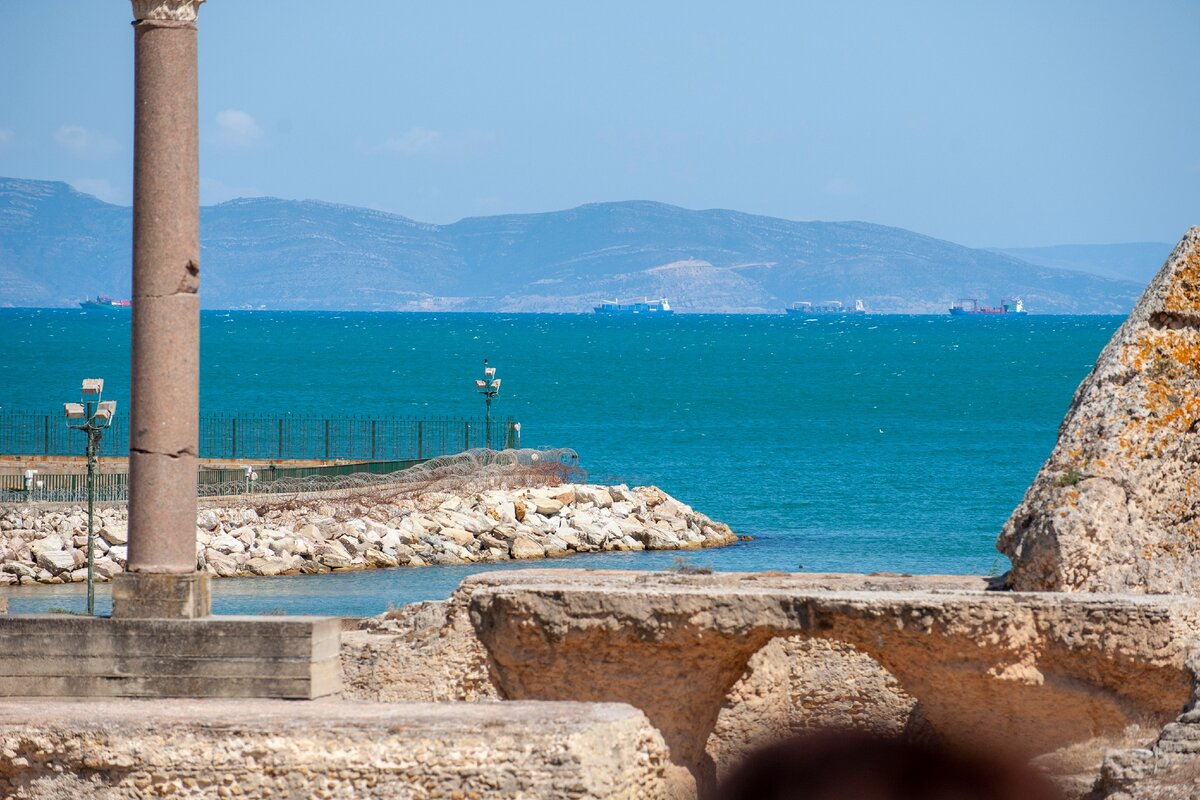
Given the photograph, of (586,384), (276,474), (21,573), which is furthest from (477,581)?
(586,384)

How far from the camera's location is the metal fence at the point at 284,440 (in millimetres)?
58438

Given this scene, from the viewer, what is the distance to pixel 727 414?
9569cm

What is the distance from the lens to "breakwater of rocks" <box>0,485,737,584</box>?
36.6 m

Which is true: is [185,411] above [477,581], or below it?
above

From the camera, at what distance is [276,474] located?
45.8 metres

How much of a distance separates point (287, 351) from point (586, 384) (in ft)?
161

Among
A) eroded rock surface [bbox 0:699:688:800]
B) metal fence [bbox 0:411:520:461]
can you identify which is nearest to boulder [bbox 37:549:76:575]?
metal fence [bbox 0:411:520:461]

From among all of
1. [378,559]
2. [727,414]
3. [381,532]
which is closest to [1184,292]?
[378,559]

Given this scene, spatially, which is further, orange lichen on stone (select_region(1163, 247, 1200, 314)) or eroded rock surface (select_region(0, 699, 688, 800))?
orange lichen on stone (select_region(1163, 247, 1200, 314))

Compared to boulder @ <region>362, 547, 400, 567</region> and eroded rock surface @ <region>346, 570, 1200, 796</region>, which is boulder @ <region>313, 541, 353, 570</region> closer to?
boulder @ <region>362, 547, 400, 567</region>

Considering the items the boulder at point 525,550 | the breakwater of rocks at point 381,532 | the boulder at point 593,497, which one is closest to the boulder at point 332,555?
the breakwater of rocks at point 381,532

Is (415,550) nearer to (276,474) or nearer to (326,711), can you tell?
(276,474)

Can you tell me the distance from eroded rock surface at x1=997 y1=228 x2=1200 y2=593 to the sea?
10638mm

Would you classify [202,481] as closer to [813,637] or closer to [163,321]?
[163,321]
